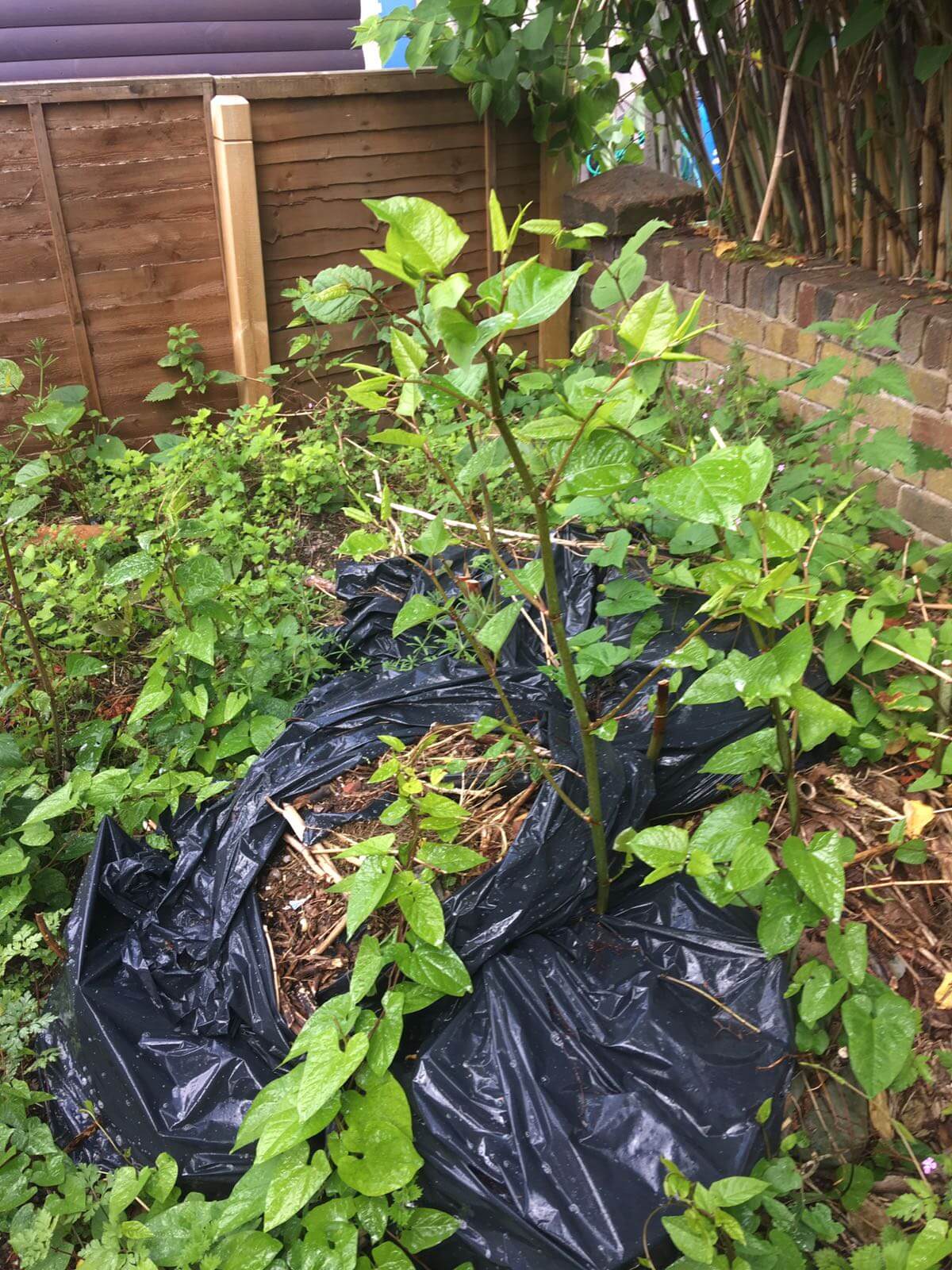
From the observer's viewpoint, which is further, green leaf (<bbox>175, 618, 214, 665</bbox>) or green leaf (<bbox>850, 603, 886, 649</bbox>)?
green leaf (<bbox>175, 618, 214, 665</bbox>)

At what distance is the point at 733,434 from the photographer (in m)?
2.90

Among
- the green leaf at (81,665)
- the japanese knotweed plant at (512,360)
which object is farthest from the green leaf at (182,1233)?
the green leaf at (81,665)

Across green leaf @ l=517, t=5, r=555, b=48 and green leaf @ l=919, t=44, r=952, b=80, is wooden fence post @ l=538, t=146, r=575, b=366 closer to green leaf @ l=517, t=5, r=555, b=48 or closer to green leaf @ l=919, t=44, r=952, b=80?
green leaf @ l=517, t=5, r=555, b=48

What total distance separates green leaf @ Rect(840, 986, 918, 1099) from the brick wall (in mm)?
1343

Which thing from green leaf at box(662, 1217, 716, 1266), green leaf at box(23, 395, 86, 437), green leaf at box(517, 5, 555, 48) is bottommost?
green leaf at box(662, 1217, 716, 1266)

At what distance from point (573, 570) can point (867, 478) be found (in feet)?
3.23

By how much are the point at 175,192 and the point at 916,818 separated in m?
3.33

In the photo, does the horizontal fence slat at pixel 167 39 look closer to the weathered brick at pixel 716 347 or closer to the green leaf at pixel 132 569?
the weathered brick at pixel 716 347

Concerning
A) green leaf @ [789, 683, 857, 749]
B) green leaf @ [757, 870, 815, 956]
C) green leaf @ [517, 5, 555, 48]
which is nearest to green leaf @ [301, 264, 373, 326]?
green leaf @ [789, 683, 857, 749]

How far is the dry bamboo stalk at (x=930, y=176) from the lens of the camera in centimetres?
259

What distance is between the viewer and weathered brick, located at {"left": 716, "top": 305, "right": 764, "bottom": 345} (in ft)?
10.4

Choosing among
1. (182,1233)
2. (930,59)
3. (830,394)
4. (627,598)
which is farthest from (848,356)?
(182,1233)

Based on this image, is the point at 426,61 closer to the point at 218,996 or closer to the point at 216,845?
the point at 216,845

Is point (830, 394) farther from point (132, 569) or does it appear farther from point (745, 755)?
point (132, 569)
